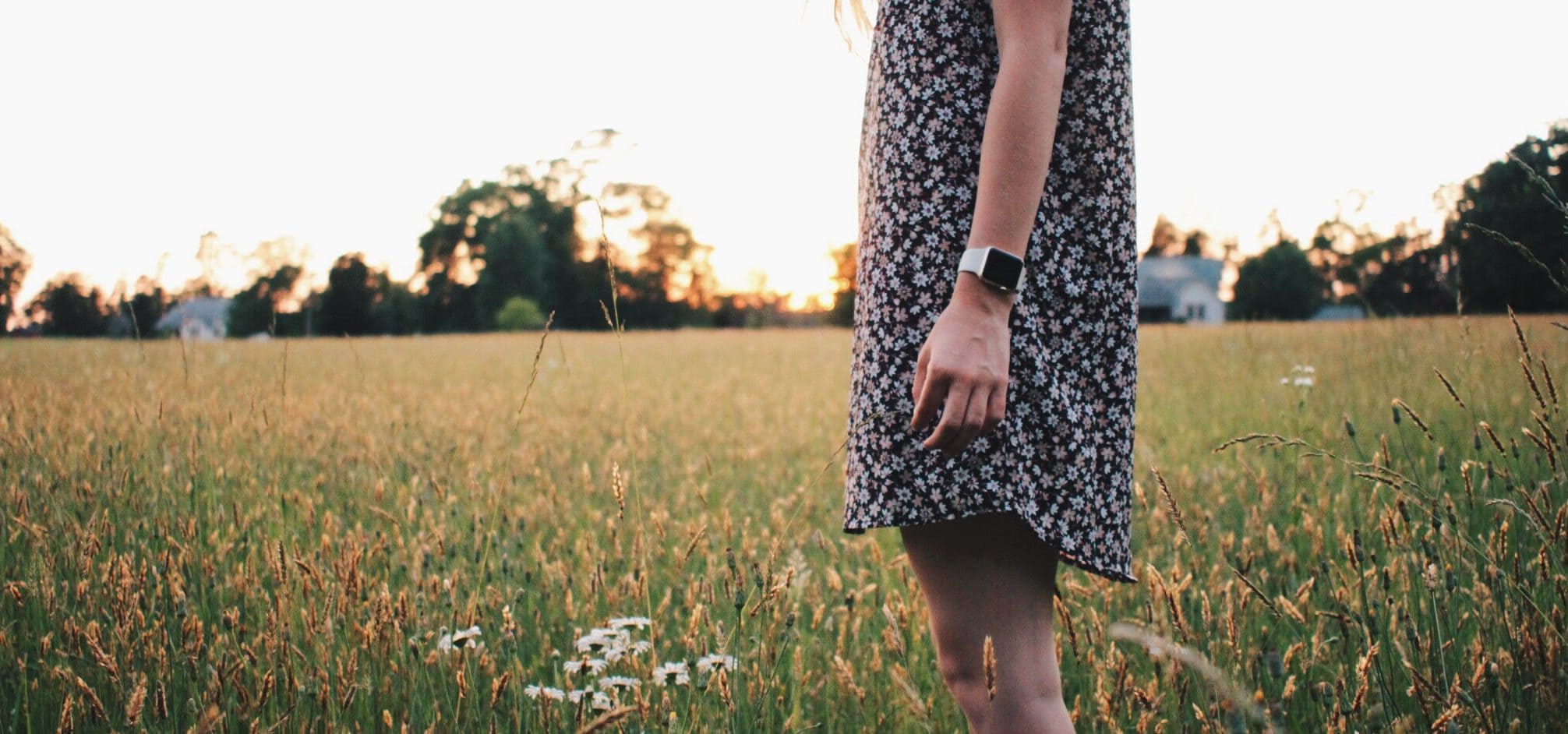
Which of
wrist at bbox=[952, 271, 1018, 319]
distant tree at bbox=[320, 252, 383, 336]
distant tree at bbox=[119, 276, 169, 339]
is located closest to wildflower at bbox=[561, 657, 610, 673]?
wrist at bbox=[952, 271, 1018, 319]

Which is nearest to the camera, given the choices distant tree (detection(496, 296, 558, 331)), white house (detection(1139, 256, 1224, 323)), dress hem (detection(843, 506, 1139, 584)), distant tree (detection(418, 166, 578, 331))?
dress hem (detection(843, 506, 1139, 584))

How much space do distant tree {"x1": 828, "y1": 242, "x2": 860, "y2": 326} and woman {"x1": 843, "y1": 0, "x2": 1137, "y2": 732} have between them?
2017 inches

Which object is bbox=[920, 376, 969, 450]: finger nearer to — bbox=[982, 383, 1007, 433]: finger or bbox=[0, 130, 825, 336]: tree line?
bbox=[982, 383, 1007, 433]: finger

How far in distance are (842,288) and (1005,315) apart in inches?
2524

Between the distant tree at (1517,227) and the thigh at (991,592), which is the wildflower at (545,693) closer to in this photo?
the thigh at (991,592)

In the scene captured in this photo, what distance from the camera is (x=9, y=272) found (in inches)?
290

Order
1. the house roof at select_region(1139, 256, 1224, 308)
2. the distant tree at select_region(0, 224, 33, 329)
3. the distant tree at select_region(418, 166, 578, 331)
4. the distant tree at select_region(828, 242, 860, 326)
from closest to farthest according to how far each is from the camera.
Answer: the distant tree at select_region(0, 224, 33, 329) < the distant tree at select_region(828, 242, 860, 326) < the distant tree at select_region(418, 166, 578, 331) < the house roof at select_region(1139, 256, 1224, 308)

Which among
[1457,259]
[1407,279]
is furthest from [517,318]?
[1457,259]

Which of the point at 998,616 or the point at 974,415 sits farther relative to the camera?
the point at 998,616

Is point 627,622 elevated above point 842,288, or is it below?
below

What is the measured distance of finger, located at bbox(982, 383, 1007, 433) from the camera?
1.17 metres

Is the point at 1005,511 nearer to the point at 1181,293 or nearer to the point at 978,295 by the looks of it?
the point at 978,295

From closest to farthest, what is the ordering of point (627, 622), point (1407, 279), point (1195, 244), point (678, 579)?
point (627, 622), point (678, 579), point (1407, 279), point (1195, 244)

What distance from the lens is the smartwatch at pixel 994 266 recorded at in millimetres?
1191
